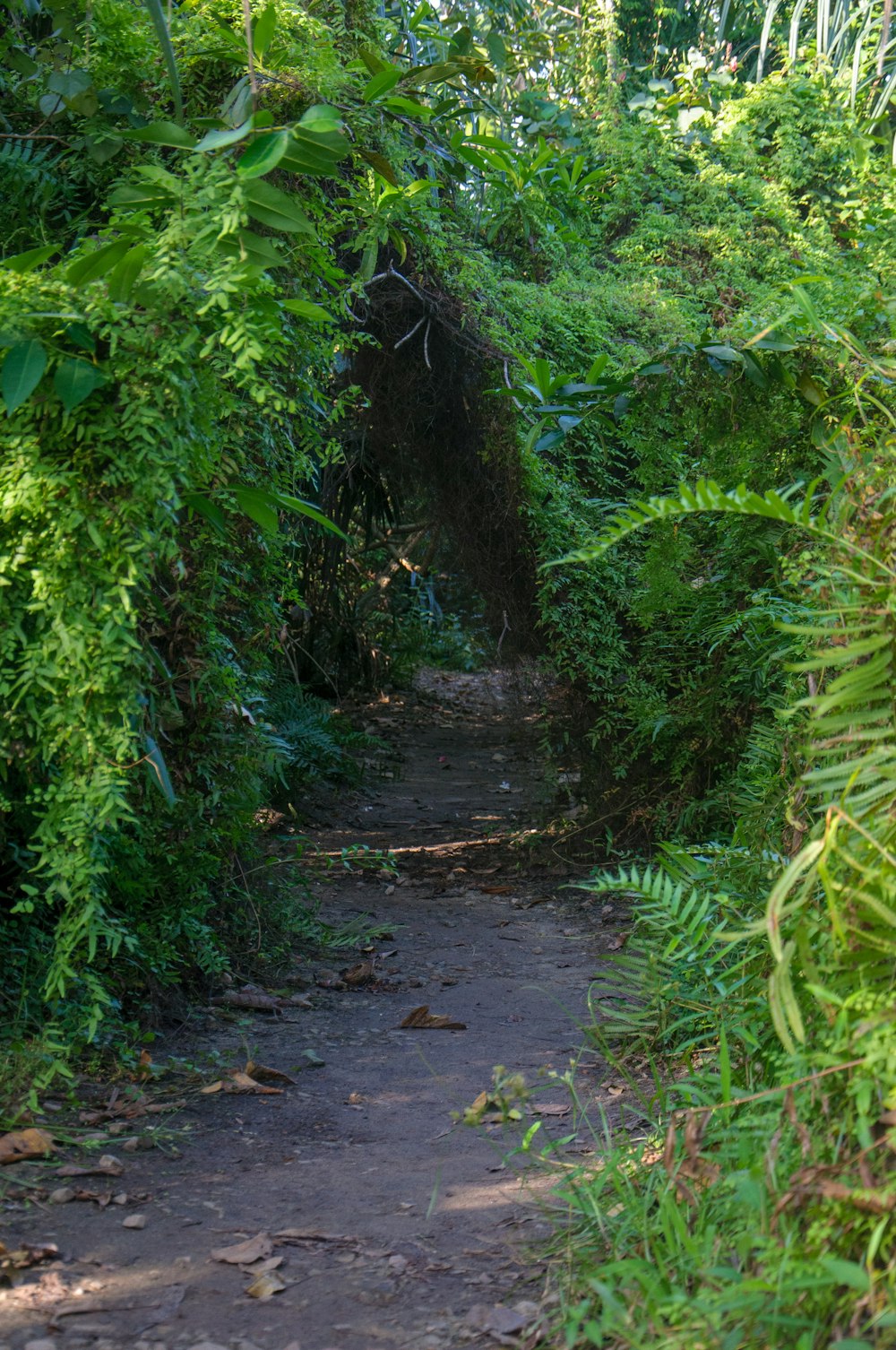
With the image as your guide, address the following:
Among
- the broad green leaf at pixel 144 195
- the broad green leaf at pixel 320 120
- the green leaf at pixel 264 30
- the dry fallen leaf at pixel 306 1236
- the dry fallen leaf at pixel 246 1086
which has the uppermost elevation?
the green leaf at pixel 264 30

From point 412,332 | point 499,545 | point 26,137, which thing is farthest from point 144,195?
point 499,545

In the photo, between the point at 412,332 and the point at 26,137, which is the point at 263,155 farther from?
the point at 412,332

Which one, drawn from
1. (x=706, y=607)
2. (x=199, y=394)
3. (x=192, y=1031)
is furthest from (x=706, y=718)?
(x=199, y=394)

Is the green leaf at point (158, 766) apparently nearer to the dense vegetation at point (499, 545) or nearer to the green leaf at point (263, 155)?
the dense vegetation at point (499, 545)

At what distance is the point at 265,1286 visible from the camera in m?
2.07

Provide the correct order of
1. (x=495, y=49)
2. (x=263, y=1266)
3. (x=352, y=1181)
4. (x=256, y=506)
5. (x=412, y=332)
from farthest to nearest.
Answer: (x=495, y=49) → (x=412, y=332) → (x=256, y=506) → (x=352, y=1181) → (x=263, y=1266)

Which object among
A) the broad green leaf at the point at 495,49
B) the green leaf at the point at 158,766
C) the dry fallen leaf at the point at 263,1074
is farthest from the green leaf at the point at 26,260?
the broad green leaf at the point at 495,49

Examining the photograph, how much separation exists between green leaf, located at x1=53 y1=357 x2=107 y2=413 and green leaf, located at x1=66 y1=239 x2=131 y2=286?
16cm

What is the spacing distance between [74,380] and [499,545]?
3373 millimetres

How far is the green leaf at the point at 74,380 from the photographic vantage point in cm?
227

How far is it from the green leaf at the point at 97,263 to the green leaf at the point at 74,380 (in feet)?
0.54

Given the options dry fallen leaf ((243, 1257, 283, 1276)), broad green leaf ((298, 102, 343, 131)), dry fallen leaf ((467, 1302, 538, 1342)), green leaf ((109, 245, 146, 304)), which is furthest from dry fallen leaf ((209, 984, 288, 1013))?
broad green leaf ((298, 102, 343, 131))

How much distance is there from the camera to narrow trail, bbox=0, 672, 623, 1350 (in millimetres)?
1976

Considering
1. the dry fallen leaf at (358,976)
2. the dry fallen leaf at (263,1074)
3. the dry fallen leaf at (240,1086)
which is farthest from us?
the dry fallen leaf at (358,976)
